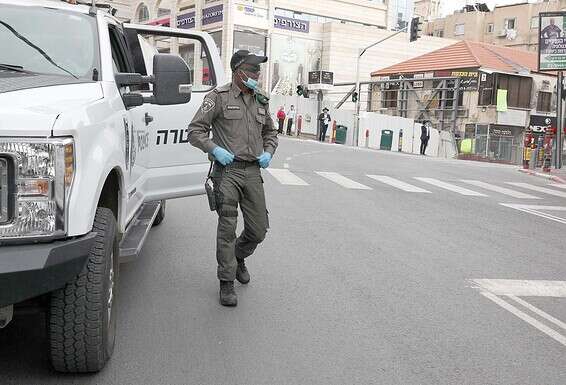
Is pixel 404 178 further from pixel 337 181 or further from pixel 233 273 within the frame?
pixel 233 273

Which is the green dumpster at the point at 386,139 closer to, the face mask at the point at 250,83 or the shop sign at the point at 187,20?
the shop sign at the point at 187,20

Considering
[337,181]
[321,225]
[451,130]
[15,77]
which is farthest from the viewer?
[451,130]

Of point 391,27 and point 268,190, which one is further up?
point 391,27

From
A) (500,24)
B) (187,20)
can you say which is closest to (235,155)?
(187,20)

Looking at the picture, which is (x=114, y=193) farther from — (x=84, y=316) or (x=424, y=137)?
(x=424, y=137)

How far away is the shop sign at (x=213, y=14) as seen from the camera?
47719mm

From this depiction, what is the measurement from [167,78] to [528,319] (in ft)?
10.9

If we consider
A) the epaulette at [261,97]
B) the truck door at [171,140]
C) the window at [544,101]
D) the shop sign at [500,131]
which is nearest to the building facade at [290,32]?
the shop sign at [500,131]

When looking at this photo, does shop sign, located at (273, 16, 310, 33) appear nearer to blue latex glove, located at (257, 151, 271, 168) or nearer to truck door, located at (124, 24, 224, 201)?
truck door, located at (124, 24, 224, 201)

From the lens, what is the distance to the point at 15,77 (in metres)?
3.76

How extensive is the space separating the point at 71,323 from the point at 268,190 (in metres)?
8.71

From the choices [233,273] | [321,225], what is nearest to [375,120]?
[321,225]

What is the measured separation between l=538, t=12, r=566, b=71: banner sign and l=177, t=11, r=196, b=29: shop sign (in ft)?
108

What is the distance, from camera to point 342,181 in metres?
14.4
